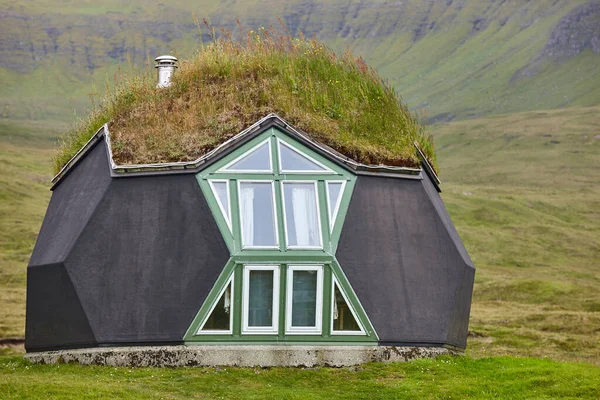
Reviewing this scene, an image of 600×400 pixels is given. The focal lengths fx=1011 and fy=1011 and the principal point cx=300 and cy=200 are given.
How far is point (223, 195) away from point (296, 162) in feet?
5.78

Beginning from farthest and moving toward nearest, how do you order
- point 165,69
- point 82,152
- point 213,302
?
point 165,69 → point 82,152 → point 213,302

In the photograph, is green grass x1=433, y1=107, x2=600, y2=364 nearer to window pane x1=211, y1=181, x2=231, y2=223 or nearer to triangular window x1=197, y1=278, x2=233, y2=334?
triangular window x1=197, y1=278, x2=233, y2=334

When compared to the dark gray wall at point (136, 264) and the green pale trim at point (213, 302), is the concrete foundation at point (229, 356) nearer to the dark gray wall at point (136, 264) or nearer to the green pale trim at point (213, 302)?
the dark gray wall at point (136, 264)

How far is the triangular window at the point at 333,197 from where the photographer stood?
21.9 meters

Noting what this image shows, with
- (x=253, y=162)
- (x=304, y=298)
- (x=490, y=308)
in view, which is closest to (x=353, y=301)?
(x=304, y=298)

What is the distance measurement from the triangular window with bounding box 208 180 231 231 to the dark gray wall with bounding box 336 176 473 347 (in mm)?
2514

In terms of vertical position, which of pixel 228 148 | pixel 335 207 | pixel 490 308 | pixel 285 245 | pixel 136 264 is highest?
pixel 228 148

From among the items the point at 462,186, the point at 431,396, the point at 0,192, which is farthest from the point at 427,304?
the point at 462,186

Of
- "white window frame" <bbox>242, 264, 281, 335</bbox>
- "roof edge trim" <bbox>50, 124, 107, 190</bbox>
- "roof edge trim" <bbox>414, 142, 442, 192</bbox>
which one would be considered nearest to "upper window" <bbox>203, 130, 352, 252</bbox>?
"white window frame" <bbox>242, 264, 281, 335</bbox>

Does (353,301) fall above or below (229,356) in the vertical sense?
above

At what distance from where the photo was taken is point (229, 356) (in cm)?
2095

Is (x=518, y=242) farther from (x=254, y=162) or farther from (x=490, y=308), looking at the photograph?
(x=254, y=162)

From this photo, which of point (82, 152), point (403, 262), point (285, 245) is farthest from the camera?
point (82, 152)

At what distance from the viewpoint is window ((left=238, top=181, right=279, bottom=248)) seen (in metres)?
21.4
